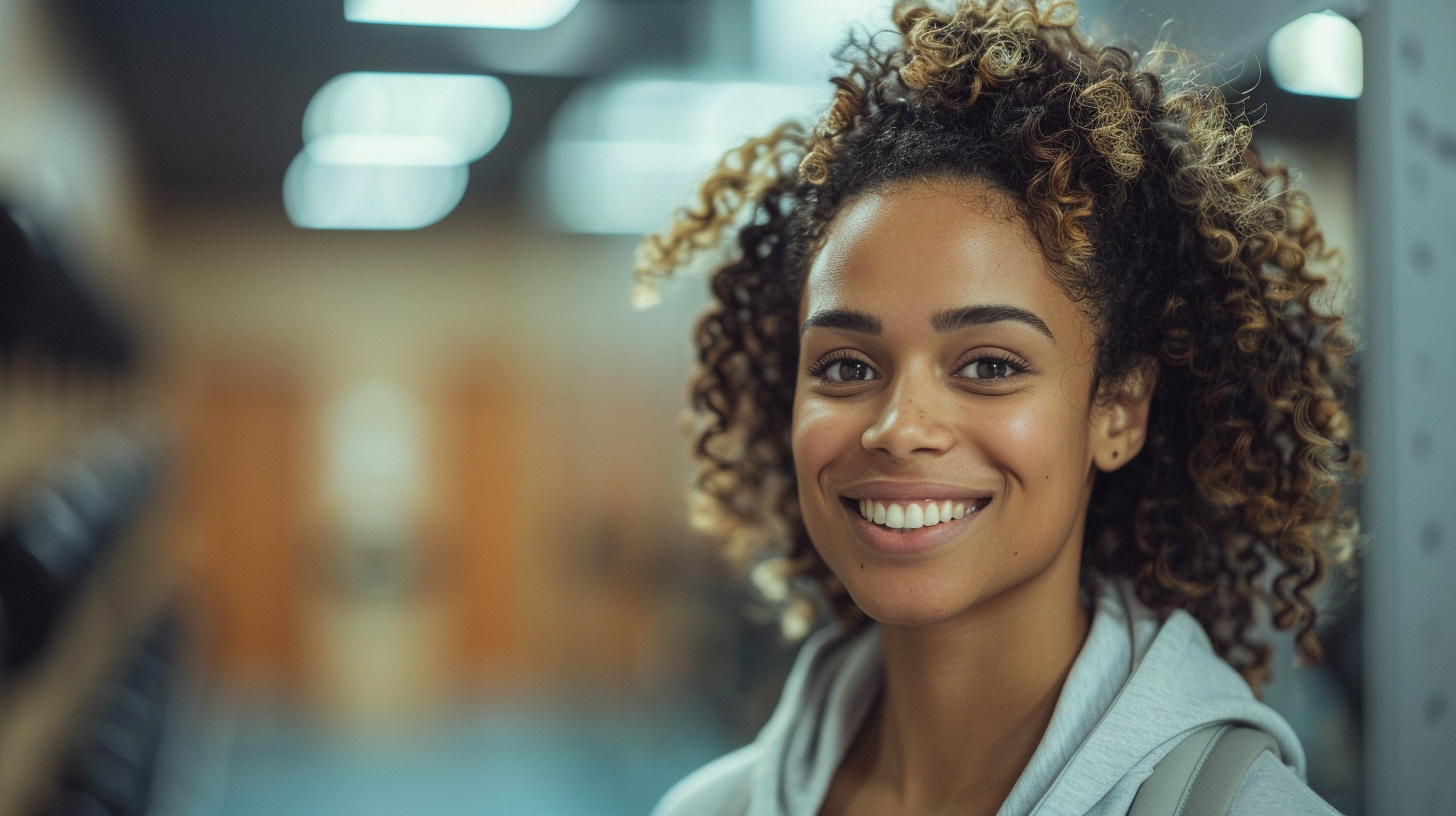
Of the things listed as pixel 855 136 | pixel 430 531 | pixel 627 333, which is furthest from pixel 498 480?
pixel 855 136

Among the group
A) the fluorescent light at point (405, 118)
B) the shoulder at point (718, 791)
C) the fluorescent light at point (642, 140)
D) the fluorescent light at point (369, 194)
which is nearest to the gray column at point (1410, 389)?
the shoulder at point (718, 791)

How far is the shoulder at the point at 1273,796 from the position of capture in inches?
34.1

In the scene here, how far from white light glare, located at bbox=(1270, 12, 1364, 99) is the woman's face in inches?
11.6

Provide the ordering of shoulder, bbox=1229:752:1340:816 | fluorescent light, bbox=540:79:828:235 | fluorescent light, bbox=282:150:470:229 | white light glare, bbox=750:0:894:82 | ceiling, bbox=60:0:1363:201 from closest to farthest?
shoulder, bbox=1229:752:1340:816 < white light glare, bbox=750:0:894:82 < fluorescent light, bbox=540:79:828:235 < ceiling, bbox=60:0:1363:201 < fluorescent light, bbox=282:150:470:229

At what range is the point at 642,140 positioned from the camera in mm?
3746

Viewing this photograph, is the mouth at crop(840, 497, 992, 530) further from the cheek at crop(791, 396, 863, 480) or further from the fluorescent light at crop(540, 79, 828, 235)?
the fluorescent light at crop(540, 79, 828, 235)

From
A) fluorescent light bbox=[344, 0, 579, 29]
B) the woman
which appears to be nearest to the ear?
the woman

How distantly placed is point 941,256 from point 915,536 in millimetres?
260

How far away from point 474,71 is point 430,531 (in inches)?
180

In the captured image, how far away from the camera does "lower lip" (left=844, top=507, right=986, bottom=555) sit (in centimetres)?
99

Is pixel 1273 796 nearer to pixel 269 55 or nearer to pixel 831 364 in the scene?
pixel 831 364

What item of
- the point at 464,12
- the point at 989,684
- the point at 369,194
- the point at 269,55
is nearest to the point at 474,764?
the point at 369,194

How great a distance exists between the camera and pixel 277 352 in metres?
7.50

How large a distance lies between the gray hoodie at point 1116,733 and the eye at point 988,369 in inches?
11.2
